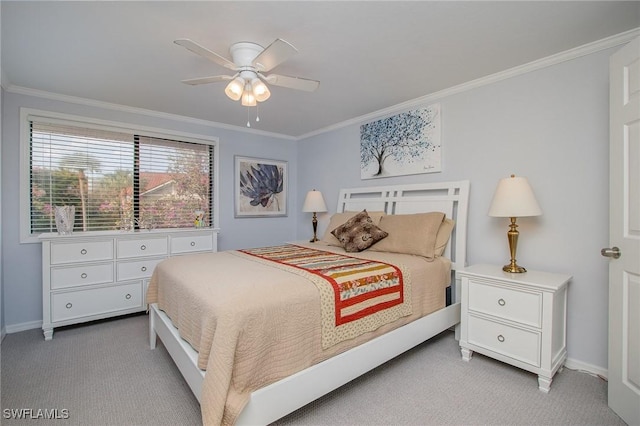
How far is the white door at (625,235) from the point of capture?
1.61m

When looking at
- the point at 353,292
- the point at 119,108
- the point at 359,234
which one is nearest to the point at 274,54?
the point at 353,292

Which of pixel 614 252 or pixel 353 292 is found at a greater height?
pixel 614 252

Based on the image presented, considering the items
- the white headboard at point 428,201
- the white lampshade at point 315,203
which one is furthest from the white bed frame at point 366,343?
the white lampshade at point 315,203

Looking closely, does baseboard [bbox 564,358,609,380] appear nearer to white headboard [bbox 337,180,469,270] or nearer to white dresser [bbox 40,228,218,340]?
white headboard [bbox 337,180,469,270]

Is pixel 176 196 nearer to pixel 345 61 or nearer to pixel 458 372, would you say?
pixel 345 61

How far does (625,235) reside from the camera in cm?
168

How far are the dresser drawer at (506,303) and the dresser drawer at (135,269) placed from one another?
3.26 meters

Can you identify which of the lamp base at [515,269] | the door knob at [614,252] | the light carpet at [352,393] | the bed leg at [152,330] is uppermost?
the door knob at [614,252]

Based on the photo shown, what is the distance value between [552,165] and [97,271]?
4.30 m

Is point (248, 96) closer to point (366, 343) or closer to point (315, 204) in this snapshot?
point (366, 343)

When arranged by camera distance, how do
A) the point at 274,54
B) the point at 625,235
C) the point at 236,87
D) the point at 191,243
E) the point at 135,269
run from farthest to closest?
the point at 191,243 < the point at 135,269 < the point at 236,87 < the point at 274,54 < the point at 625,235

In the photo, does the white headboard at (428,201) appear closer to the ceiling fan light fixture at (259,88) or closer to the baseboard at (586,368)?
the baseboard at (586,368)

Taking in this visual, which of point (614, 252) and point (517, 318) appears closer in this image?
point (614, 252)

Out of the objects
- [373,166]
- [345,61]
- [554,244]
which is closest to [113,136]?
[345,61]
